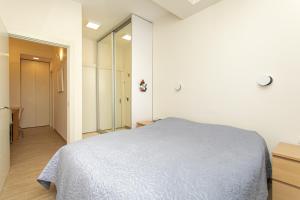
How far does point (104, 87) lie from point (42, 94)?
283 centimetres

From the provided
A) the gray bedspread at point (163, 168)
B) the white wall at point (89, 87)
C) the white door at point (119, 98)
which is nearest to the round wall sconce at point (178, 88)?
the gray bedspread at point (163, 168)

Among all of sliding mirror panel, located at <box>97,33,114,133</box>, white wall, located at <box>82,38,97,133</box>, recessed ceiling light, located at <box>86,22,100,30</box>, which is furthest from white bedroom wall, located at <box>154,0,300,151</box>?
white wall, located at <box>82,38,97,133</box>

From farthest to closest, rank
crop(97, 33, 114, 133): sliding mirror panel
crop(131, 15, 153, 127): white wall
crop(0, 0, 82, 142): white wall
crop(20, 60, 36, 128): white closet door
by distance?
crop(20, 60, 36, 128): white closet door → crop(97, 33, 114, 133): sliding mirror panel → crop(131, 15, 153, 127): white wall → crop(0, 0, 82, 142): white wall

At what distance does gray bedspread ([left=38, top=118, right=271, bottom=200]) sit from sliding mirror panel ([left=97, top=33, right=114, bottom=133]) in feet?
8.43

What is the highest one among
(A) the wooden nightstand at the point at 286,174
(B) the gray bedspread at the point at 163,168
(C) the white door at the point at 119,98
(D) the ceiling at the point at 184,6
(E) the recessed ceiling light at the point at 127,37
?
(D) the ceiling at the point at 184,6

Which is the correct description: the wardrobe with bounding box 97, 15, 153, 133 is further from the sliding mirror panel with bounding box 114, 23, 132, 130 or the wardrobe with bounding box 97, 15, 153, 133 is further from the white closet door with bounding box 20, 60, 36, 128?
the white closet door with bounding box 20, 60, 36, 128

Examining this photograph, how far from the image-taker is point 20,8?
2.22 metres

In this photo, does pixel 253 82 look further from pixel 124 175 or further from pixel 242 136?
pixel 124 175

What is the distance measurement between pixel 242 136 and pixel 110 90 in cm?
321

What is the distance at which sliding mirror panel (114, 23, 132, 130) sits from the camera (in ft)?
11.7

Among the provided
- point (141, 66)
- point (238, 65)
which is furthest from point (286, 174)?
point (141, 66)

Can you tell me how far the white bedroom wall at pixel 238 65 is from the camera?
1.79 m

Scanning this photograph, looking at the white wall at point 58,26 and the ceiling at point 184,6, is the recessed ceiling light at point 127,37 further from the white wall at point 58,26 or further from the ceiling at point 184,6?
the ceiling at point 184,6

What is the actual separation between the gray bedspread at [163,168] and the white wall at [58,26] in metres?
1.26
